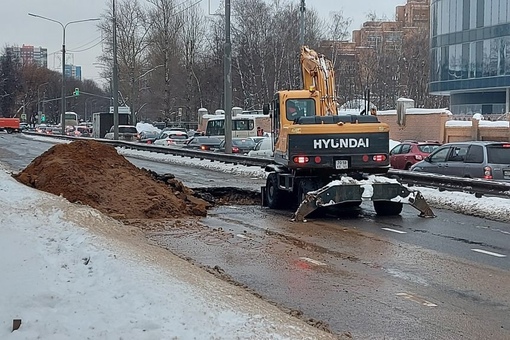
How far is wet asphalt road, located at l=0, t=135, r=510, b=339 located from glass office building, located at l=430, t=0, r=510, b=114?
2094 inches

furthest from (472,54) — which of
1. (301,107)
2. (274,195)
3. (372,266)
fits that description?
(372,266)

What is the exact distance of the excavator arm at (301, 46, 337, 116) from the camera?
18.1 meters

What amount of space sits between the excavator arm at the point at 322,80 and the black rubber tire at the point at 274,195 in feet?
6.14

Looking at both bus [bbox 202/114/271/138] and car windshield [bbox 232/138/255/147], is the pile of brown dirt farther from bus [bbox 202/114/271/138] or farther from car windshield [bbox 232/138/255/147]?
bus [bbox 202/114/271/138]

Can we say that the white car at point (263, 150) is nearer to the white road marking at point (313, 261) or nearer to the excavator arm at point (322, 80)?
the excavator arm at point (322, 80)

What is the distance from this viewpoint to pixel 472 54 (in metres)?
69.4

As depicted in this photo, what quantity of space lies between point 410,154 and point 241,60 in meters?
48.8

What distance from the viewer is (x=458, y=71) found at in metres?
71.3

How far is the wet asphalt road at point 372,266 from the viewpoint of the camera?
7.77m

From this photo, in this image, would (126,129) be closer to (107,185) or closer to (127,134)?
(127,134)

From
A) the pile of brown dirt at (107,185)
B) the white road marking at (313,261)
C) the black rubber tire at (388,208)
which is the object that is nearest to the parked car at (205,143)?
the pile of brown dirt at (107,185)

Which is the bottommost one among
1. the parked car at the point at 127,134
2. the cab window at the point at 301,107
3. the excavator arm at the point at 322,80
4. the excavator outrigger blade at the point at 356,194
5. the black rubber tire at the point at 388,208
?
the black rubber tire at the point at 388,208

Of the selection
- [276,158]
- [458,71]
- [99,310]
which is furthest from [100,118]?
[99,310]

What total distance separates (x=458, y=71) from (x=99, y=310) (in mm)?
68661
